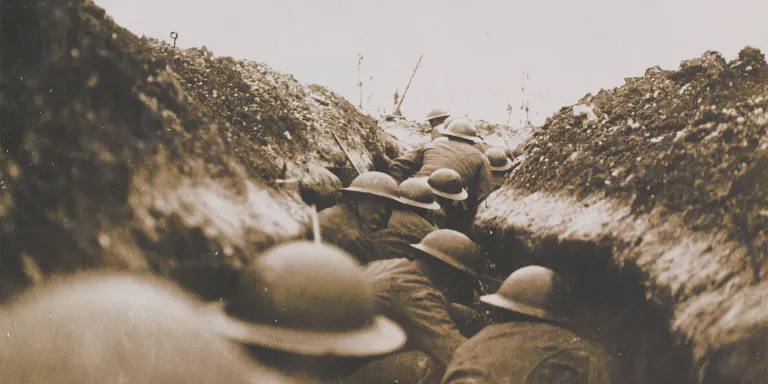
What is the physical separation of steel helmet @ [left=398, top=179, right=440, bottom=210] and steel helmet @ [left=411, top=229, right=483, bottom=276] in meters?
0.55

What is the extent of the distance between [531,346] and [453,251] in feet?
2.32

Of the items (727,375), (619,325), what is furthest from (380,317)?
(727,375)

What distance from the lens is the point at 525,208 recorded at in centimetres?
344

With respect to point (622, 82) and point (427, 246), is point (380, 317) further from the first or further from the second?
point (622, 82)

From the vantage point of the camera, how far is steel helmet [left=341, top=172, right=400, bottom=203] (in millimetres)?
3488

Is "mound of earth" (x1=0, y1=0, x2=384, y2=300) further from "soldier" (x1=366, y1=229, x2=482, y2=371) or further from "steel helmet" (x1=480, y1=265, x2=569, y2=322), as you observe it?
"steel helmet" (x1=480, y1=265, x2=569, y2=322)

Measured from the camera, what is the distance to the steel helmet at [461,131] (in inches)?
216

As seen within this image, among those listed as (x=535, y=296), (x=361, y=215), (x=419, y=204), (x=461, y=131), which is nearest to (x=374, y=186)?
(x=361, y=215)

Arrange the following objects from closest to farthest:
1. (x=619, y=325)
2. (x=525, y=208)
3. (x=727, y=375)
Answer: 1. (x=727, y=375)
2. (x=619, y=325)
3. (x=525, y=208)

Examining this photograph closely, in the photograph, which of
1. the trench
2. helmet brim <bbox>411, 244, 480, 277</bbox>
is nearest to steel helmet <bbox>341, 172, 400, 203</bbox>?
helmet brim <bbox>411, 244, 480, 277</bbox>

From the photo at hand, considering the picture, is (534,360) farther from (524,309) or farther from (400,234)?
(400,234)

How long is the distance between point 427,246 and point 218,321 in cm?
108

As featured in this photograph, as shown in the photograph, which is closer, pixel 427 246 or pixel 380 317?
pixel 380 317

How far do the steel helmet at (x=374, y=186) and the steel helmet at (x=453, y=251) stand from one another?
0.45 m
